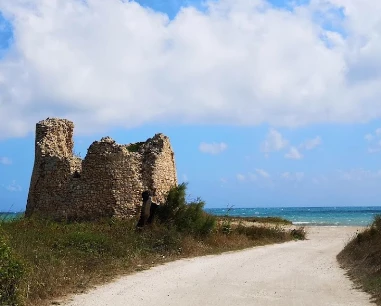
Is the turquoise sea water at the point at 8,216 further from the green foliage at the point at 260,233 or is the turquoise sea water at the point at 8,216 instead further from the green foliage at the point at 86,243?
the green foliage at the point at 260,233

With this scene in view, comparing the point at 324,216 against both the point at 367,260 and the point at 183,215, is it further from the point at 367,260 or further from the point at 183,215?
the point at 367,260

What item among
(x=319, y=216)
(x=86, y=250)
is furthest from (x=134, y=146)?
(x=319, y=216)

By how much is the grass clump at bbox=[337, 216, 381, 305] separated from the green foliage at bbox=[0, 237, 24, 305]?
6054mm

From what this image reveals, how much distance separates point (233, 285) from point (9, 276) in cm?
503

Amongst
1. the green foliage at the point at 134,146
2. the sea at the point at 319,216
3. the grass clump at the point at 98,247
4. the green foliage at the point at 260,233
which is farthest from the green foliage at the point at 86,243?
the green foliage at the point at 260,233

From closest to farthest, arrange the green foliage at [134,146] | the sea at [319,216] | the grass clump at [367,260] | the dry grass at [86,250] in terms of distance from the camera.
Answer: the dry grass at [86,250]
the grass clump at [367,260]
the green foliage at [134,146]
the sea at [319,216]

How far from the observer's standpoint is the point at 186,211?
20.2 meters

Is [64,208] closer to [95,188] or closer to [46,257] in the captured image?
[95,188]

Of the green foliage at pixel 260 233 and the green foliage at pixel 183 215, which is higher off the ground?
the green foliage at pixel 183 215

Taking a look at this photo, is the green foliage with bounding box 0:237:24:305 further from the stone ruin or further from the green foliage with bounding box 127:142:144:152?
the green foliage with bounding box 127:142:144:152

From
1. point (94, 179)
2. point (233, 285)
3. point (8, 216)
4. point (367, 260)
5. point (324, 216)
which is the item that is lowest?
point (233, 285)

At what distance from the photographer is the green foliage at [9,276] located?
27.3ft

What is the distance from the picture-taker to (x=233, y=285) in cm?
1168

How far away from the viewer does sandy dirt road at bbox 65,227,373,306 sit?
9.78 meters
